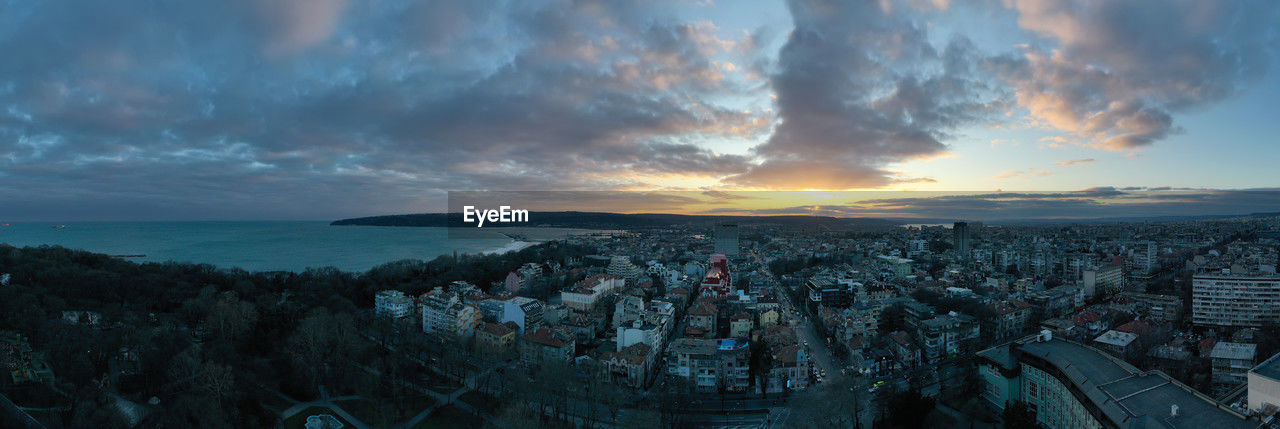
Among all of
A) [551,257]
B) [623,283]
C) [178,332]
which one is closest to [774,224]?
[551,257]

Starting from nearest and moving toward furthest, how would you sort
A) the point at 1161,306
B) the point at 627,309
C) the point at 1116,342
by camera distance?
the point at 1116,342 → the point at 1161,306 → the point at 627,309

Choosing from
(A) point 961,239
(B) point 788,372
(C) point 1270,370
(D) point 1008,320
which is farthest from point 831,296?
(A) point 961,239

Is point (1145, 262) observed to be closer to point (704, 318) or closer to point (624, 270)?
point (704, 318)

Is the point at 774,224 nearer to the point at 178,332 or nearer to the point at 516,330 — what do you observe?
the point at 516,330

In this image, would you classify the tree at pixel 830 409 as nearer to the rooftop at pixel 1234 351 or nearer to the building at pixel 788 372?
the building at pixel 788 372

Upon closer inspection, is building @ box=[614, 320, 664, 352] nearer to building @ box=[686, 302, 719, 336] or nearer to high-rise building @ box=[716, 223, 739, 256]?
building @ box=[686, 302, 719, 336]

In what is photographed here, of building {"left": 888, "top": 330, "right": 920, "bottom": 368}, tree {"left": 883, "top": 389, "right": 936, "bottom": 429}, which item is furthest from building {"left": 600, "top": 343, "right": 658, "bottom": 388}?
building {"left": 888, "top": 330, "right": 920, "bottom": 368}
